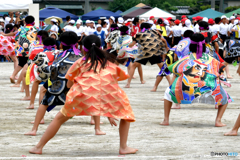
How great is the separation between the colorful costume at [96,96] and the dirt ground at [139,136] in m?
0.54

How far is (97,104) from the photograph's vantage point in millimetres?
4758

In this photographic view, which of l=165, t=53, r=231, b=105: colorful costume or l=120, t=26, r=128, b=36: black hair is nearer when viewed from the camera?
l=165, t=53, r=231, b=105: colorful costume

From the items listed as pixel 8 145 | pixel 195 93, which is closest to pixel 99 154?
pixel 8 145

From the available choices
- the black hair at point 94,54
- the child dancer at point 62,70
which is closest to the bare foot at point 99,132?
the child dancer at point 62,70

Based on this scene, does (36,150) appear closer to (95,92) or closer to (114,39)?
(95,92)

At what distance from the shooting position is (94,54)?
4898mm

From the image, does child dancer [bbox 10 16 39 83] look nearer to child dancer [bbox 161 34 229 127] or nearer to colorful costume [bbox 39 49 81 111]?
child dancer [bbox 161 34 229 127]

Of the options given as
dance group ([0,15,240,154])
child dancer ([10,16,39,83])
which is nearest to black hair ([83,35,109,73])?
dance group ([0,15,240,154])

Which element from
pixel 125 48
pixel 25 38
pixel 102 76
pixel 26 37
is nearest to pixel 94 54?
pixel 102 76

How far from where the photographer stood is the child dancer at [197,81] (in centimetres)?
668

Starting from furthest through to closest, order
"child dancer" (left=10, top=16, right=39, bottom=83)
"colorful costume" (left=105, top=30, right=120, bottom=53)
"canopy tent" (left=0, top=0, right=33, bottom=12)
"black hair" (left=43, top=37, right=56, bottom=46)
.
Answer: "canopy tent" (left=0, top=0, right=33, bottom=12), "colorful costume" (left=105, top=30, right=120, bottom=53), "child dancer" (left=10, top=16, right=39, bottom=83), "black hair" (left=43, top=37, right=56, bottom=46)

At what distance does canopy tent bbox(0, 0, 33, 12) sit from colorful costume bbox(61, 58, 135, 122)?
38.8 ft

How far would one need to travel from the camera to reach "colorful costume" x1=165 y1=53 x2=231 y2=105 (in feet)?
21.9

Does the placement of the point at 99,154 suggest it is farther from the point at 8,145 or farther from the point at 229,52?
the point at 229,52
